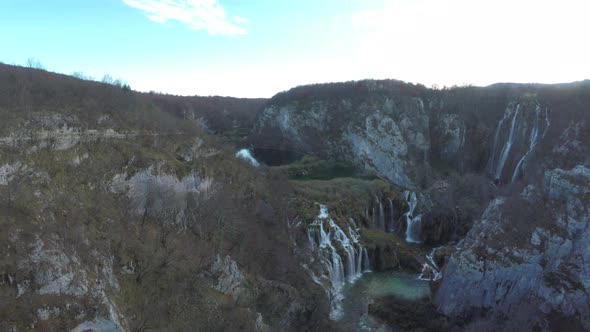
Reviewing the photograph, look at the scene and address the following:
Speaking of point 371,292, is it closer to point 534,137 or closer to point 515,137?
point 534,137

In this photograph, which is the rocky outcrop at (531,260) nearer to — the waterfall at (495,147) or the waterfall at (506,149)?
the waterfall at (506,149)

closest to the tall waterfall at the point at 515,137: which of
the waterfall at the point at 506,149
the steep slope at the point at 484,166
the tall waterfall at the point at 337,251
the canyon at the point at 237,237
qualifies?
the waterfall at the point at 506,149

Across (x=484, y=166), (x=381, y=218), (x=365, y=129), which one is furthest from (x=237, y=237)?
(x=365, y=129)

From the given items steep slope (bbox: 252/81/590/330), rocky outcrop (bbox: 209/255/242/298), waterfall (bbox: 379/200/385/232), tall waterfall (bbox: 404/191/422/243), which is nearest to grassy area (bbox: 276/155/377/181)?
steep slope (bbox: 252/81/590/330)

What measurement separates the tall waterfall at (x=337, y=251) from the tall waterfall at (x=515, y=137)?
24.5 meters

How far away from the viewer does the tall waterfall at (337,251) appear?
31156 mm

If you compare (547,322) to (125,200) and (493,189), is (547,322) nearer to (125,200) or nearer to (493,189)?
(125,200)

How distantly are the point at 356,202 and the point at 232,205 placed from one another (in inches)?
→ 688

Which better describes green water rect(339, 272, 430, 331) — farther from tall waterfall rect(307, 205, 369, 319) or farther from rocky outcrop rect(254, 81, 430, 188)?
rocky outcrop rect(254, 81, 430, 188)

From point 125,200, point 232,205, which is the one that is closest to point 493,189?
point 232,205

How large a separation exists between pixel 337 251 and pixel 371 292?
462cm

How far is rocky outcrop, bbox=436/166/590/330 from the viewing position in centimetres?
2231

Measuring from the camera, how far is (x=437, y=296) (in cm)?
2695

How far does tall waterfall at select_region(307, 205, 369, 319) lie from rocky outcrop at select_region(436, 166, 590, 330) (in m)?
7.48
